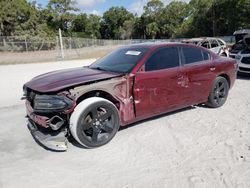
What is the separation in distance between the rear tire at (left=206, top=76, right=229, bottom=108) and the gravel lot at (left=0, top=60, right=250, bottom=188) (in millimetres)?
576

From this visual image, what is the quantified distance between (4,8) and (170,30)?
162ft

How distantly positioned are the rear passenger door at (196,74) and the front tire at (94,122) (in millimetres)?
1733

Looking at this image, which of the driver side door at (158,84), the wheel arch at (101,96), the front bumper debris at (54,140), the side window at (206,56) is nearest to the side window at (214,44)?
the side window at (206,56)

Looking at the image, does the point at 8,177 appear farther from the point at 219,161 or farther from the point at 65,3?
the point at 65,3

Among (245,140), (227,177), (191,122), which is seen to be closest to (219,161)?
(227,177)

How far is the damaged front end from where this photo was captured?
387 centimetres

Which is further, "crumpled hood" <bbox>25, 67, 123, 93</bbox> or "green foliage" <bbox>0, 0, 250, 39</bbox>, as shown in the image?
"green foliage" <bbox>0, 0, 250, 39</bbox>

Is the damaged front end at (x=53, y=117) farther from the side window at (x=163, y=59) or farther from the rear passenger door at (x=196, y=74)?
the rear passenger door at (x=196, y=74)

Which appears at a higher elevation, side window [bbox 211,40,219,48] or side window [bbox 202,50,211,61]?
side window [bbox 202,50,211,61]

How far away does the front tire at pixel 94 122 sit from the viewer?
3934 mm

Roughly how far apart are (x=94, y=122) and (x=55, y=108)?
646 millimetres

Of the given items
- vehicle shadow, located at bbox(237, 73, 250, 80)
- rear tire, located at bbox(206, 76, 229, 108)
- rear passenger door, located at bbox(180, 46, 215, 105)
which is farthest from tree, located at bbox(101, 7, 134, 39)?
rear passenger door, located at bbox(180, 46, 215, 105)

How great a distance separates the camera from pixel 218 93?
612cm

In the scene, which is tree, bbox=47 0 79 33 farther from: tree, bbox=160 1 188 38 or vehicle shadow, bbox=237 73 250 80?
vehicle shadow, bbox=237 73 250 80
